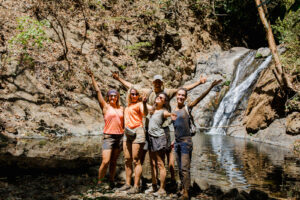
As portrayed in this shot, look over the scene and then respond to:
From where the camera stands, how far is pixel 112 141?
512cm

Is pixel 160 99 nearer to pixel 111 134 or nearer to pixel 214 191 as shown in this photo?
pixel 111 134

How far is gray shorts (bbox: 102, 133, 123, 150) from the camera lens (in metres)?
5.07

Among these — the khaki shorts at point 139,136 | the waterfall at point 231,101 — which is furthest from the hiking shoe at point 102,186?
the waterfall at point 231,101

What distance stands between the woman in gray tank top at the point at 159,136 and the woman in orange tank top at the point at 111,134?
0.70 m

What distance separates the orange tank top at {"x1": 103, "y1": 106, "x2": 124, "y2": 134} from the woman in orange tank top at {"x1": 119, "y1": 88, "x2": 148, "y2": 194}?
0.16m

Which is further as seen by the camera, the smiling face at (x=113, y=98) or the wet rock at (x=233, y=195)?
the smiling face at (x=113, y=98)

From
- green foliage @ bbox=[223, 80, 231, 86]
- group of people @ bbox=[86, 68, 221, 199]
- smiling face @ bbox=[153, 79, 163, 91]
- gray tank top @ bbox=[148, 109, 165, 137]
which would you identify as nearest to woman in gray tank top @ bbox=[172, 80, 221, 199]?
group of people @ bbox=[86, 68, 221, 199]

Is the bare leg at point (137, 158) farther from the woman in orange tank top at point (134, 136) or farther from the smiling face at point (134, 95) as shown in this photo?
the smiling face at point (134, 95)

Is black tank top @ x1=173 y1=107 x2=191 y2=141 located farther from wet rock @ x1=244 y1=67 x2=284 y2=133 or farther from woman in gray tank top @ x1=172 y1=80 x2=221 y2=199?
wet rock @ x1=244 y1=67 x2=284 y2=133

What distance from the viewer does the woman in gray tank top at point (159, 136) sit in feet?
15.6

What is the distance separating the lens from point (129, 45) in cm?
2097

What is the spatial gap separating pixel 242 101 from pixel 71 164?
43.3 feet

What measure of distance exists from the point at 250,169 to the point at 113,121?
4.51 meters

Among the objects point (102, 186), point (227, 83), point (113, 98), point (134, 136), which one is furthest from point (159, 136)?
point (227, 83)
